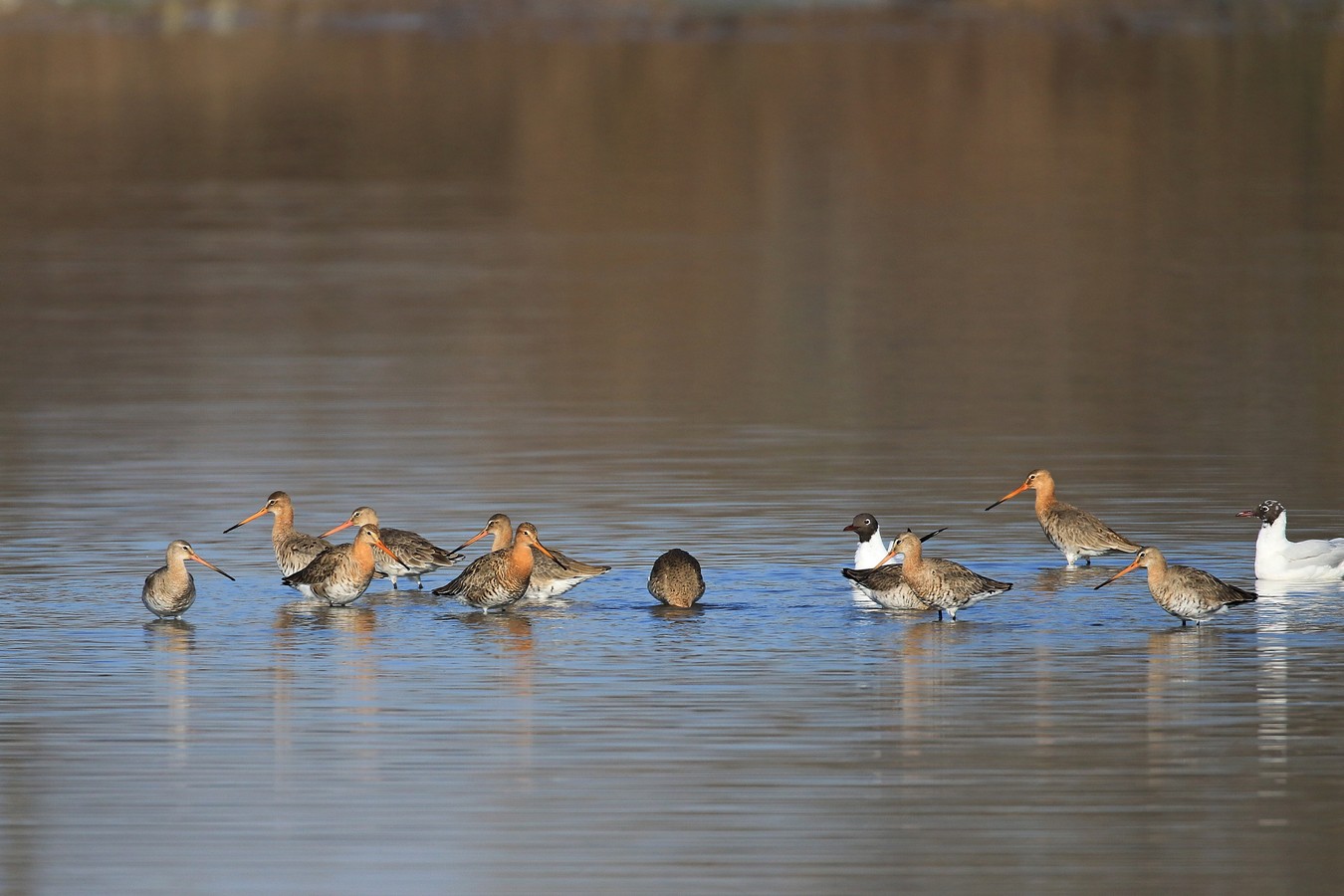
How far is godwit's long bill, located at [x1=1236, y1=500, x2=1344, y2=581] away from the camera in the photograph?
15594 mm

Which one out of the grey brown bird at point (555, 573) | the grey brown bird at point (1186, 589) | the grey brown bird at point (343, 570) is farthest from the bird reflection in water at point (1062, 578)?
the grey brown bird at point (343, 570)

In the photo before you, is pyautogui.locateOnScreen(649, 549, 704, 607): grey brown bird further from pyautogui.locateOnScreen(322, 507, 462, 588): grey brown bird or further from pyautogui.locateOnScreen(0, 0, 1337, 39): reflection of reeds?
pyautogui.locateOnScreen(0, 0, 1337, 39): reflection of reeds

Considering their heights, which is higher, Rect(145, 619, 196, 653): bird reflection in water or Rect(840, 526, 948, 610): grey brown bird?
Rect(840, 526, 948, 610): grey brown bird

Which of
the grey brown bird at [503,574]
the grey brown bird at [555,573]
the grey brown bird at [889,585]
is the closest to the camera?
the grey brown bird at [889,585]

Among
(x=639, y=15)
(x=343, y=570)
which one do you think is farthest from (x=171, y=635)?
(x=639, y=15)

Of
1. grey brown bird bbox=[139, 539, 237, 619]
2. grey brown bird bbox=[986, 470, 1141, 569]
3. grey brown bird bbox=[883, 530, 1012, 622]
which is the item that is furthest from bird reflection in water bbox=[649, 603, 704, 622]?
grey brown bird bbox=[986, 470, 1141, 569]

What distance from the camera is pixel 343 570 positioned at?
1549 centimetres

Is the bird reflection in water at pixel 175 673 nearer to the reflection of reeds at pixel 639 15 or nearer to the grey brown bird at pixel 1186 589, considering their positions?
the grey brown bird at pixel 1186 589

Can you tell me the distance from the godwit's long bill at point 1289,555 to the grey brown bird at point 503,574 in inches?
176

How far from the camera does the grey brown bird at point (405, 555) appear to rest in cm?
1583

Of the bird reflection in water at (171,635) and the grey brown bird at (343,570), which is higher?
the grey brown bird at (343,570)

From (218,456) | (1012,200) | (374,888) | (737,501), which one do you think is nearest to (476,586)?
(737,501)

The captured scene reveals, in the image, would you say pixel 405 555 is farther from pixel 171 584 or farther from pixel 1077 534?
pixel 1077 534

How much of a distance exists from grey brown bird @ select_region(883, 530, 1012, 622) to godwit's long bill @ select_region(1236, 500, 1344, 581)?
6.10ft
